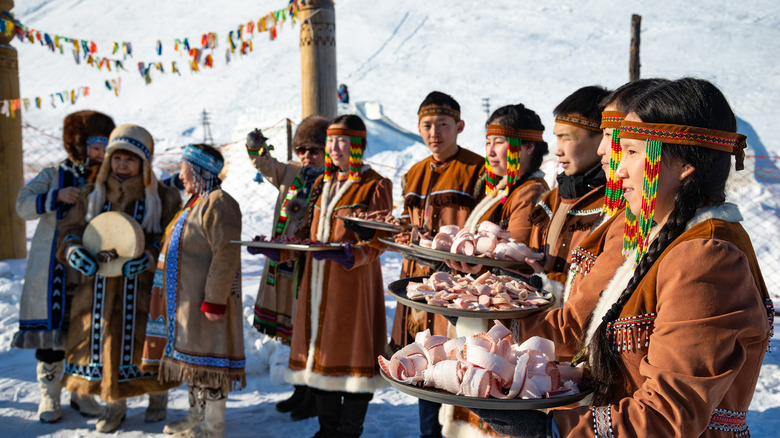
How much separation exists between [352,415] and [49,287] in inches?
91.9

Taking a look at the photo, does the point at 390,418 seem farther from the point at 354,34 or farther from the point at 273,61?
the point at 354,34

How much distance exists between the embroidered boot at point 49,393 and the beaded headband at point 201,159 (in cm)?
187

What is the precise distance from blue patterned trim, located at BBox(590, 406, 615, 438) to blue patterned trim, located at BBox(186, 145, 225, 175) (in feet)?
9.99

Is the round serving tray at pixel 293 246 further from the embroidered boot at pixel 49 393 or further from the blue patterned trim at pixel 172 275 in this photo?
the embroidered boot at pixel 49 393

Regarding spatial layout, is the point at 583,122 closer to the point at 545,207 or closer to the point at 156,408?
the point at 545,207

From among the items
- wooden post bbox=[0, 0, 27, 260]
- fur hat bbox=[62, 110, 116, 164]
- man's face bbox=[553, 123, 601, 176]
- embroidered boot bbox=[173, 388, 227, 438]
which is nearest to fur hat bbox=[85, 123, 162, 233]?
fur hat bbox=[62, 110, 116, 164]

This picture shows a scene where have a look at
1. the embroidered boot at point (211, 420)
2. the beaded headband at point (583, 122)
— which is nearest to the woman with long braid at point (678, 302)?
the beaded headband at point (583, 122)

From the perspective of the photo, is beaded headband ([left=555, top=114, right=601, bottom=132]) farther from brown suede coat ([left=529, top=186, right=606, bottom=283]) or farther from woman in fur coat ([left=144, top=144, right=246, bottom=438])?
woman in fur coat ([left=144, top=144, right=246, bottom=438])

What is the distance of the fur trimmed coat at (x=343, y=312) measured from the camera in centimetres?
365

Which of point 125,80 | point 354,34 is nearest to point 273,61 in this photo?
point 354,34

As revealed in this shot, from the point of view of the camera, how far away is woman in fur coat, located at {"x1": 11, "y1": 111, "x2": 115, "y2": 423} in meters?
4.12

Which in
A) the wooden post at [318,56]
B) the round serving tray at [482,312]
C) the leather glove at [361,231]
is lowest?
the round serving tray at [482,312]

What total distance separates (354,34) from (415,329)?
73.7m

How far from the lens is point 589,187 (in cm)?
237
